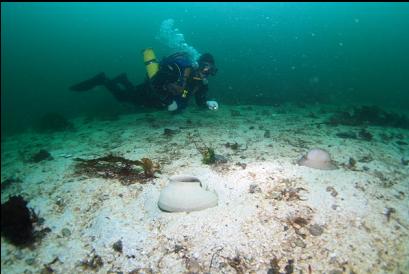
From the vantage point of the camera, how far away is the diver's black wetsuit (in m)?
8.43

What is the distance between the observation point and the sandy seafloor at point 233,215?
3678mm

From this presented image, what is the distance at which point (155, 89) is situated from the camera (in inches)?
341

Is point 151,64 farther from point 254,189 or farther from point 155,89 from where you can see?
point 254,189

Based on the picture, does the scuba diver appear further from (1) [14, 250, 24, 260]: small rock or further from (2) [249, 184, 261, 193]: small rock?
(1) [14, 250, 24, 260]: small rock

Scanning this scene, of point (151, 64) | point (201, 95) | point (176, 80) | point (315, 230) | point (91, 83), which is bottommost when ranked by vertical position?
point (315, 230)

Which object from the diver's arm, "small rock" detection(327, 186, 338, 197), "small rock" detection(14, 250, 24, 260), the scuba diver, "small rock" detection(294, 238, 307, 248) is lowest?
"small rock" detection(14, 250, 24, 260)

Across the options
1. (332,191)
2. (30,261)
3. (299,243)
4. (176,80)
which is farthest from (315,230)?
(176,80)

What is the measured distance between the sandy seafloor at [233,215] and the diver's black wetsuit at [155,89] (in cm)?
216

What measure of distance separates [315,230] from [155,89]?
6363 millimetres

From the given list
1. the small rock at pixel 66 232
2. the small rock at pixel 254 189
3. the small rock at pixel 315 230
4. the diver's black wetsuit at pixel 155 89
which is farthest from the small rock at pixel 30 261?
the diver's black wetsuit at pixel 155 89

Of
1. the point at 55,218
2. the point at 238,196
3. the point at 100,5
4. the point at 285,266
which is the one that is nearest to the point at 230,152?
the point at 238,196

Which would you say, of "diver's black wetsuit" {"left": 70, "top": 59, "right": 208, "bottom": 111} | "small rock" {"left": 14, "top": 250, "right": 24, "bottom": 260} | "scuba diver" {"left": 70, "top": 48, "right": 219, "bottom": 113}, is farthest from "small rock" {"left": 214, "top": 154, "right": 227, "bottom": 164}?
"small rock" {"left": 14, "top": 250, "right": 24, "bottom": 260}

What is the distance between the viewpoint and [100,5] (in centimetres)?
11838

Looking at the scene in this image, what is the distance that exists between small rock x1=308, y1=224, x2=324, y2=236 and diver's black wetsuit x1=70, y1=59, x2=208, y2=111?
222 inches
